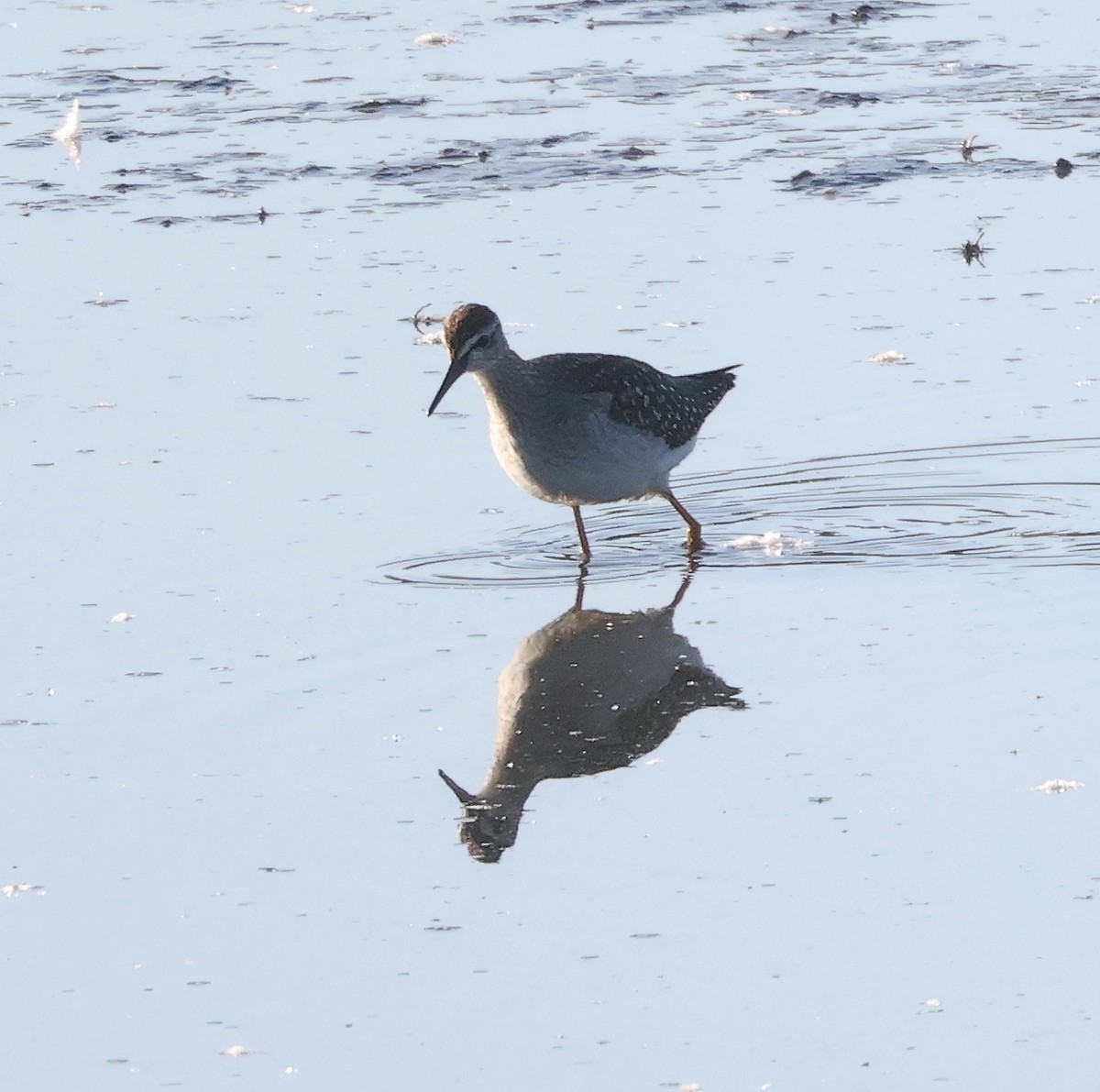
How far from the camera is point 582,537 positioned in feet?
28.8

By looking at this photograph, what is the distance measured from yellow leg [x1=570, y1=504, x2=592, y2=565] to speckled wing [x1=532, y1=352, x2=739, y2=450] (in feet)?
1.26

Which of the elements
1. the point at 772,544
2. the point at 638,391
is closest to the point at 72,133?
the point at 638,391

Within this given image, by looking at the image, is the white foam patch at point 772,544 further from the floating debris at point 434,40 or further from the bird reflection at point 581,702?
the floating debris at point 434,40

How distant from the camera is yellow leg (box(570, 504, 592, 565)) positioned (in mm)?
8695

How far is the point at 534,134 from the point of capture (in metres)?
14.7

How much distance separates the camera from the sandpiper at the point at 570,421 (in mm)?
8680

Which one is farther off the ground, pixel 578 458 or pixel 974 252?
pixel 578 458

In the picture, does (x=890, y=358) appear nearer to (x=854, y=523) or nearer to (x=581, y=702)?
(x=854, y=523)

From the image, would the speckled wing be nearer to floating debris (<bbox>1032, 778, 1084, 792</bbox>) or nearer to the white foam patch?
the white foam patch

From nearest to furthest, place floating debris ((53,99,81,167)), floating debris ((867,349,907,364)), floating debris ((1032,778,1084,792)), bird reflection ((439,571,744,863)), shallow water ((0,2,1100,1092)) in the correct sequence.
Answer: shallow water ((0,2,1100,1092)), floating debris ((1032,778,1084,792)), bird reflection ((439,571,744,863)), floating debris ((867,349,907,364)), floating debris ((53,99,81,167))

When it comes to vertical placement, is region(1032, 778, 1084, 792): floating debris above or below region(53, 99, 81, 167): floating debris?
above

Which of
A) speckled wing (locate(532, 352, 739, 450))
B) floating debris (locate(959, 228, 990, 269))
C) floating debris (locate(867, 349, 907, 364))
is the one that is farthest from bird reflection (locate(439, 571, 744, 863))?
floating debris (locate(959, 228, 990, 269))

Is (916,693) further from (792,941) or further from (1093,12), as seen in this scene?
(1093,12)

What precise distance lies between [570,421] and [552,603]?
0.97 m
